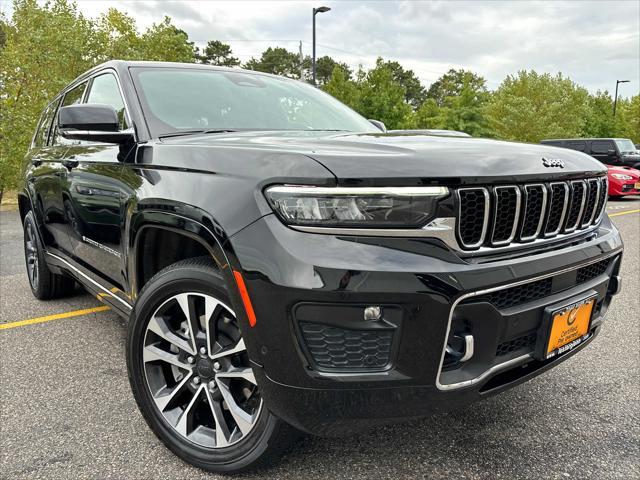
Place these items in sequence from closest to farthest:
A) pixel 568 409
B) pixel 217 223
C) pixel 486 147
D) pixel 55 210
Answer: pixel 217 223, pixel 486 147, pixel 568 409, pixel 55 210

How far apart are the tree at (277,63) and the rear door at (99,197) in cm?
5848

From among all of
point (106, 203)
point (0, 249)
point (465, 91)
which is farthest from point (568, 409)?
point (465, 91)

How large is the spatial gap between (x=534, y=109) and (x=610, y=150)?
13.9 metres

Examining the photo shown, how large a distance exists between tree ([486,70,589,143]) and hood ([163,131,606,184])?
2760 cm

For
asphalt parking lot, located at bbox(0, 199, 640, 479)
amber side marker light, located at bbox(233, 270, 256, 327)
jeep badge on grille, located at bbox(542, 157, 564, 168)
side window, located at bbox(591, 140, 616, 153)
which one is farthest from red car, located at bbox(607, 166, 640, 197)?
amber side marker light, located at bbox(233, 270, 256, 327)

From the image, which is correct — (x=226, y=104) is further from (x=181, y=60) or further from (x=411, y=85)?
(x=411, y=85)

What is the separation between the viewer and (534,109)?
2942cm

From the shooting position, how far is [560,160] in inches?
79.7

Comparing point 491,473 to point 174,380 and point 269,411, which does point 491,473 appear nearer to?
point 269,411

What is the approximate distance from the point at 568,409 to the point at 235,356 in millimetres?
1705

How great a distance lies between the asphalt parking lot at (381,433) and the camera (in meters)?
2.04

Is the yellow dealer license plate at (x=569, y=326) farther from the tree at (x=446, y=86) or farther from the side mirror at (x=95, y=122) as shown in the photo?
the tree at (x=446, y=86)

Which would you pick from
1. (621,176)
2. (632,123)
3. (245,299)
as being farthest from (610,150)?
(632,123)

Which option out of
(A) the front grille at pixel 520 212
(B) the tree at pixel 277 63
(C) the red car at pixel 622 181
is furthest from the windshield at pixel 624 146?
(B) the tree at pixel 277 63
